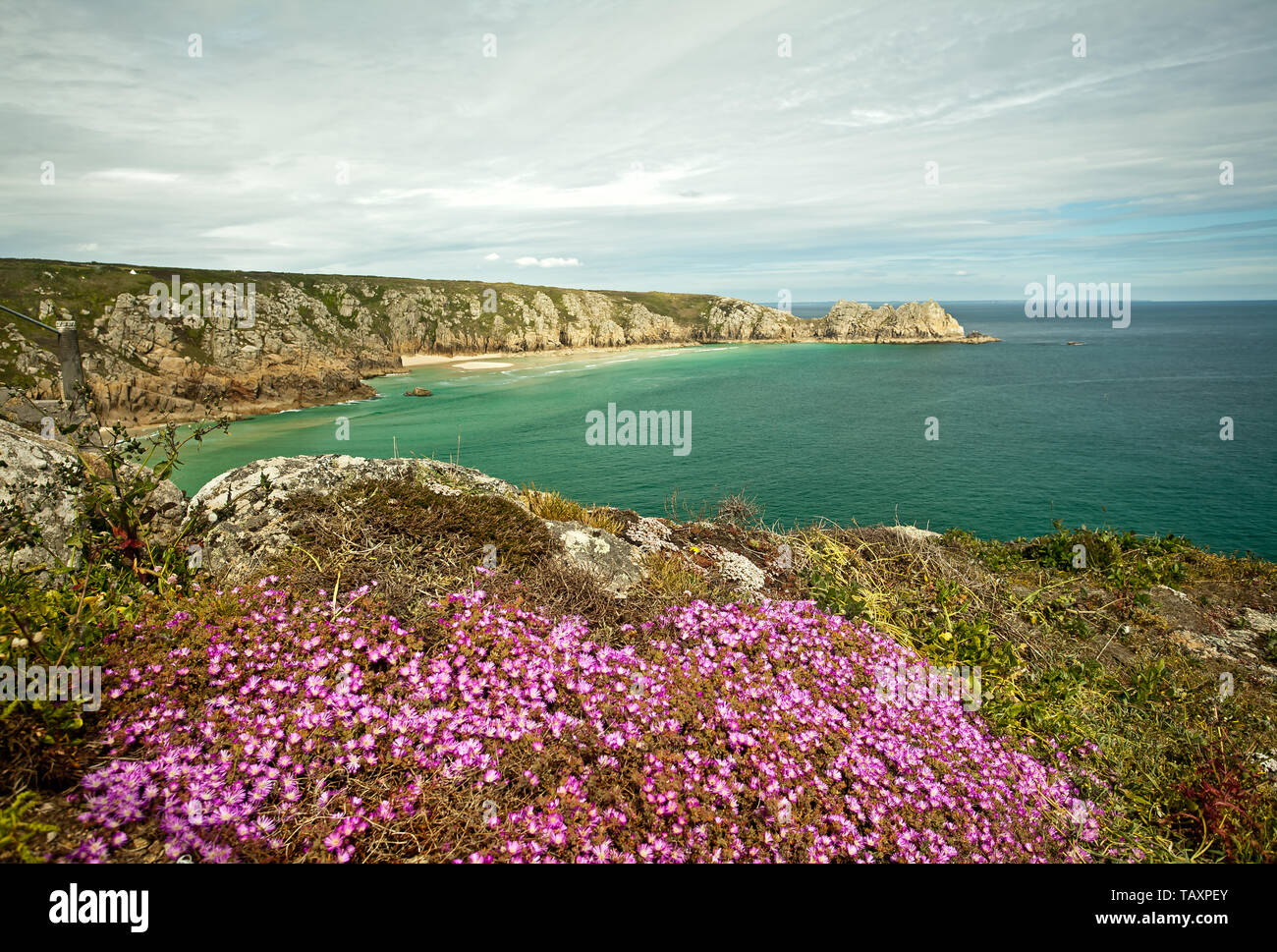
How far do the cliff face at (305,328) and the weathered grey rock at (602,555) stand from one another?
5297 cm

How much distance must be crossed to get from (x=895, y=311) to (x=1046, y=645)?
149m

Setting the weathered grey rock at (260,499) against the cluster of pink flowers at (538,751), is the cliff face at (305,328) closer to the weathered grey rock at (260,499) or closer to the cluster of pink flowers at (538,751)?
Result: the weathered grey rock at (260,499)

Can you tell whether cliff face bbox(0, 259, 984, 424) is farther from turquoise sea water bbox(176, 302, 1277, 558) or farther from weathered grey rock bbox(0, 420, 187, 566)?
weathered grey rock bbox(0, 420, 187, 566)

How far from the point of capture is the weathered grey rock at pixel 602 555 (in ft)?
19.1

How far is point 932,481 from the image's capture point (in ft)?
108

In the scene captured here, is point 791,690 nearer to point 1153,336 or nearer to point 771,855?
point 771,855

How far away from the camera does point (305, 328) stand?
3297 inches

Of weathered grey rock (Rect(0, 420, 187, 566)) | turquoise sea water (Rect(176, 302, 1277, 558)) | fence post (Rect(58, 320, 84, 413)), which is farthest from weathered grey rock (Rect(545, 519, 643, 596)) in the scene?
turquoise sea water (Rect(176, 302, 1277, 558))

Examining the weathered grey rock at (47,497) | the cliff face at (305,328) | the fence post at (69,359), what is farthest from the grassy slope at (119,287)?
the weathered grey rock at (47,497)

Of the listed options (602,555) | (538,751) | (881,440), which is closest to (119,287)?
(881,440)

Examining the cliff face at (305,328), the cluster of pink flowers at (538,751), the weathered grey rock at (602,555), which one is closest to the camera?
the cluster of pink flowers at (538,751)

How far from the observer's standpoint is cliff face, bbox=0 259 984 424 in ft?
181

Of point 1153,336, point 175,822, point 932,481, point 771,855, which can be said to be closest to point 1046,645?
point 771,855

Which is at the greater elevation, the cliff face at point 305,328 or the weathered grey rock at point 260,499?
the cliff face at point 305,328
